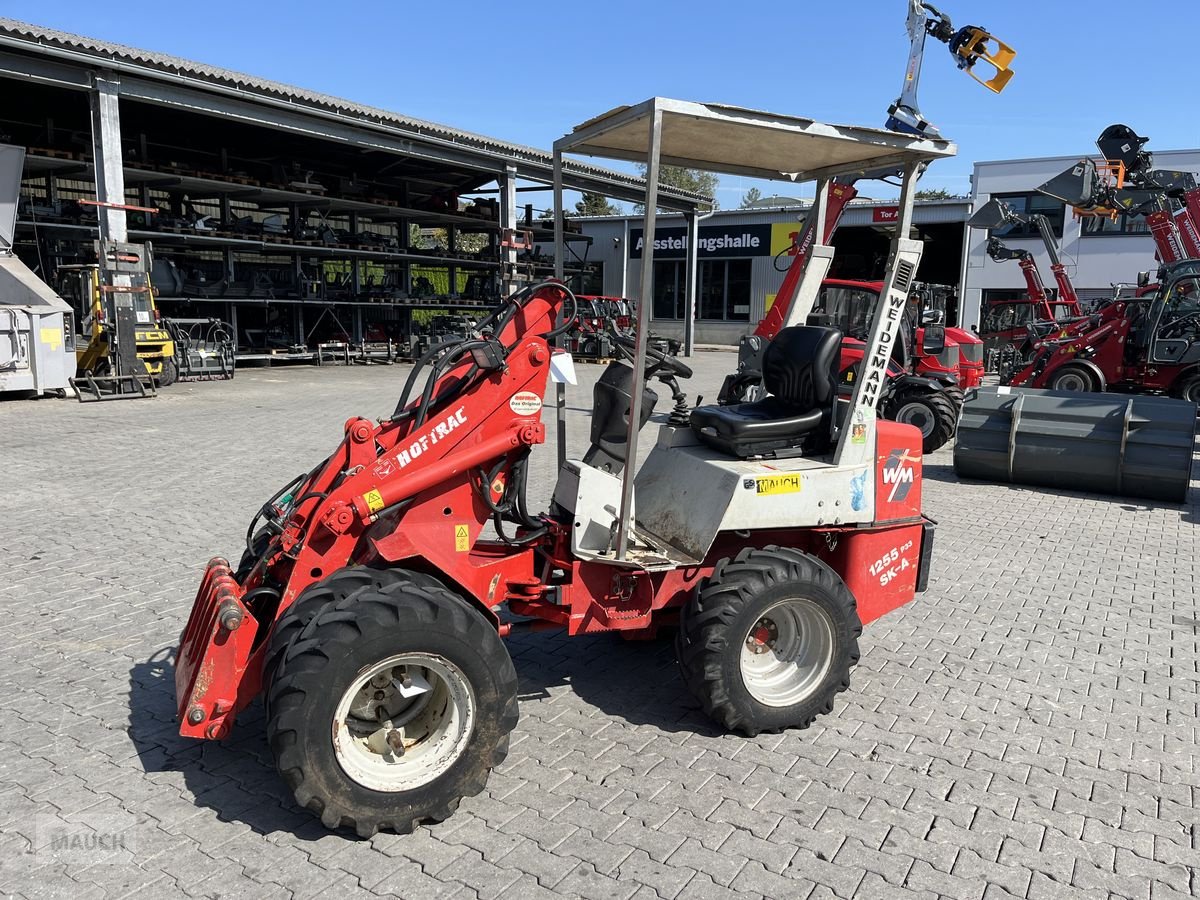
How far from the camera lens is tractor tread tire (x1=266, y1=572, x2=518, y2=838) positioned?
9.29ft

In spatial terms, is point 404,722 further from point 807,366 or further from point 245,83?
point 245,83

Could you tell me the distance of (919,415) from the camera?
11281 mm

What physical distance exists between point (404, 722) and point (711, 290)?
114 feet

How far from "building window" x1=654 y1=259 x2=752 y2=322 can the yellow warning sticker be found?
3252 cm

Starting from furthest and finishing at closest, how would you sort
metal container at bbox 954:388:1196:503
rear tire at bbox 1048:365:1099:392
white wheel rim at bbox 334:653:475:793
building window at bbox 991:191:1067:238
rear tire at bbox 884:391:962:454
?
building window at bbox 991:191:1067:238 < rear tire at bbox 1048:365:1099:392 < rear tire at bbox 884:391:962:454 < metal container at bbox 954:388:1196:503 < white wheel rim at bbox 334:653:475:793

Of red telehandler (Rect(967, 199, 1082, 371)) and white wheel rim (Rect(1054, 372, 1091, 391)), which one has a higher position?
red telehandler (Rect(967, 199, 1082, 371))

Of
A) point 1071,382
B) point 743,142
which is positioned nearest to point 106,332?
point 743,142

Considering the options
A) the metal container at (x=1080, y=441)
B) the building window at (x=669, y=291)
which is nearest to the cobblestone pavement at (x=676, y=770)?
the metal container at (x=1080, y=441)

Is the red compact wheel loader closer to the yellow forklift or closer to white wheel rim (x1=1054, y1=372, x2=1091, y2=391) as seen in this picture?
white wheel rim (x1=1054, y1=372, x2=1091, y2=391)

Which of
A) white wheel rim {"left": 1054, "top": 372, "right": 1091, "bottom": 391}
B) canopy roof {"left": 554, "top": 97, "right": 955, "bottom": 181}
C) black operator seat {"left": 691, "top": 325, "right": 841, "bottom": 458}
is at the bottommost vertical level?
white wheel rim {"left": 1054, "top": 372, "right": 1091, "bottom": 391}

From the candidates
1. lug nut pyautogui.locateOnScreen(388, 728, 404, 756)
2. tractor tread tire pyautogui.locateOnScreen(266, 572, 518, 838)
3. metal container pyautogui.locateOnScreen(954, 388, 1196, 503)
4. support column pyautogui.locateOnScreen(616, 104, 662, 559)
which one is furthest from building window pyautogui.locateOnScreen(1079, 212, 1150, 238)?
lug nut pyautogui.locateOnScreen(388, 728, 404, 756)

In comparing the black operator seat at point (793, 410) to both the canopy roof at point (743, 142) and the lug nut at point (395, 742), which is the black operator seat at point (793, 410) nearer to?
the canopy roof at point (743, 142)

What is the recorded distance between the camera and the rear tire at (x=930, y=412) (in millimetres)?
11047

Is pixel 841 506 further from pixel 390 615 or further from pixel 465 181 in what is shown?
pixel 465 181
